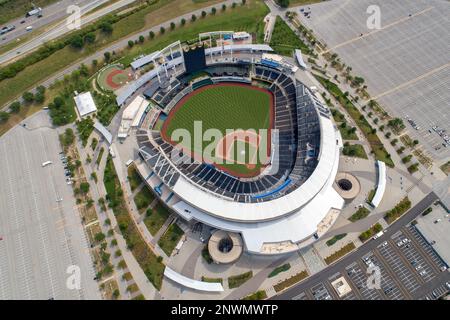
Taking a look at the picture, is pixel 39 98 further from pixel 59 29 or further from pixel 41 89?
pixel 59 29

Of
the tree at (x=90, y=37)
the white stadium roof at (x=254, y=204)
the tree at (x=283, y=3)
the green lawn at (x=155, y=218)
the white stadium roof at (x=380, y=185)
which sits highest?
the tree at (x=90, y=37)

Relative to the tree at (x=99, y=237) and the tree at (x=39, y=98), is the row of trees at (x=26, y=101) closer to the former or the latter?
the tree at (x=39, y=98)

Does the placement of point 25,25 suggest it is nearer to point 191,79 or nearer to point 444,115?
point 191,79

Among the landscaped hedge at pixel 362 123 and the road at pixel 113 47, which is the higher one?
the road at pixel 113 47

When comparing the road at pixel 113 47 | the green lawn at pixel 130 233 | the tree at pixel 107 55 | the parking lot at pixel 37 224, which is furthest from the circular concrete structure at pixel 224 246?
the road at pixel 113 47
